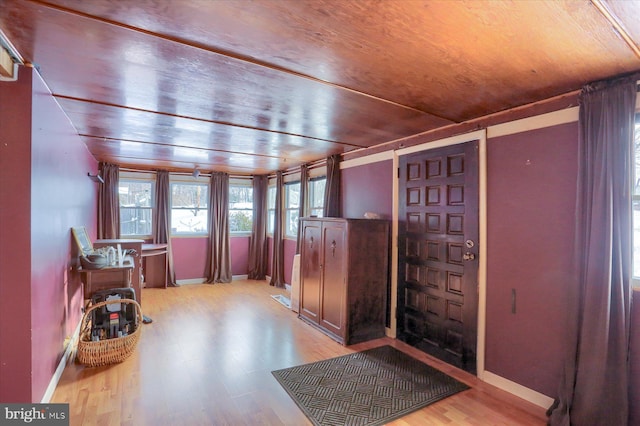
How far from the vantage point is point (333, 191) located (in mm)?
4711

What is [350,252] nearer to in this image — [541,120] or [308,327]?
[308,327]

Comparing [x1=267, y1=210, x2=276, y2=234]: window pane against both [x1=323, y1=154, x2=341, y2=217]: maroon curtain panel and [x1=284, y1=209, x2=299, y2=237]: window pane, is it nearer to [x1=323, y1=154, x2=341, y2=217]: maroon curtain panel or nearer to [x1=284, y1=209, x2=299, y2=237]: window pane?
[x1=284, y1=209, x2=299, y2=237]: window pane

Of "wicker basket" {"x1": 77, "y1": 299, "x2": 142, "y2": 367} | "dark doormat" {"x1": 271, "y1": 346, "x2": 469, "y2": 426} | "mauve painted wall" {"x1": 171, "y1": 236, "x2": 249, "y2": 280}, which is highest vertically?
"mauve painted wall" {"x1": 171, "y1": 236, "x2": 249, "y2": 280}

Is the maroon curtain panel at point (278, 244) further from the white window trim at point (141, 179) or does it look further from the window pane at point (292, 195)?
the white window trim at point (141, 179)

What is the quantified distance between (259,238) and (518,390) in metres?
5.26

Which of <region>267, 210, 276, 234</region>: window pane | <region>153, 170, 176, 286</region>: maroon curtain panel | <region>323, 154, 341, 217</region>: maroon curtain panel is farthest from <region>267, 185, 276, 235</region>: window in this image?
<region>323, 154, 341, 217</region>: maroon curtain panel

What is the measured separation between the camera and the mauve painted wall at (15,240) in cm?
194

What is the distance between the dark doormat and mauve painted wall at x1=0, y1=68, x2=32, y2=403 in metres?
1.77

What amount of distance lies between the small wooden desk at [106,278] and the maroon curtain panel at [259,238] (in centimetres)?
339

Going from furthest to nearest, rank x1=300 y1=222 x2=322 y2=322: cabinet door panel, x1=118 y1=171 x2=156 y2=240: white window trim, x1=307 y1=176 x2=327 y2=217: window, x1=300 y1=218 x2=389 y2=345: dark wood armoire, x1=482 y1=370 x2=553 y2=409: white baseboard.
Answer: x1=118 y1=171 x2=156 y2=240: white window trim, x1=307 y1=176 x2=327 y2=217: window, x1=300 y1=222 x2=322 y2=322: cabinet door panel, x1=300 y1=218 x2=389 y2=345: dark wood armoire, x1=482 y1=370 x2=553 y2=409: white baseboard

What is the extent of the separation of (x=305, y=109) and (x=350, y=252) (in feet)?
5.41

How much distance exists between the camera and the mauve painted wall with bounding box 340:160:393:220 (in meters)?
3.94

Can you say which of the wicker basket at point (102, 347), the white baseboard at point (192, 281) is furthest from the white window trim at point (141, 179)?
the wicker basket at point (102, 347)

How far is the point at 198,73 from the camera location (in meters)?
2.04
